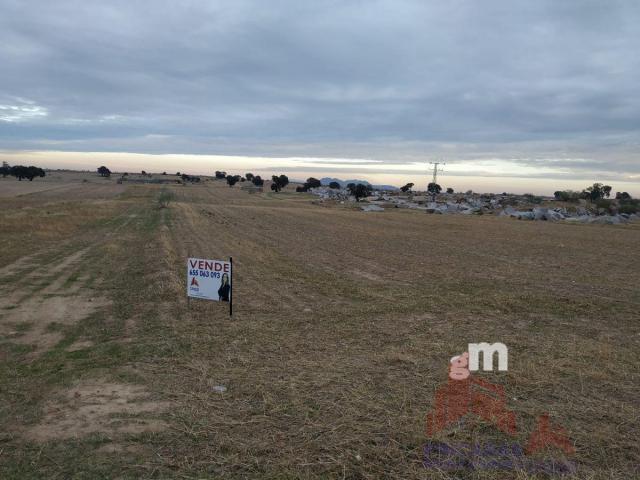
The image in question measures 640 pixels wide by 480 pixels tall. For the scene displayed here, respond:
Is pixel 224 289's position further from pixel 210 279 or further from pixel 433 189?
pixel 433 189

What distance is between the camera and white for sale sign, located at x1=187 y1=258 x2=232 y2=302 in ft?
31.4

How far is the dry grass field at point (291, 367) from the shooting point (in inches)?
190

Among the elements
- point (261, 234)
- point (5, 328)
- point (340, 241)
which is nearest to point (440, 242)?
point (340, 241)

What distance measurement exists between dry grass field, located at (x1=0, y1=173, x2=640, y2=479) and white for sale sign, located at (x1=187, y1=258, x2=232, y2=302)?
54 centimetres

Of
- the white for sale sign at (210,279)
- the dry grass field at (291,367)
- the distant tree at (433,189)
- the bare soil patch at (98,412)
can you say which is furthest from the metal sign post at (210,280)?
the distant tree at (433,189)

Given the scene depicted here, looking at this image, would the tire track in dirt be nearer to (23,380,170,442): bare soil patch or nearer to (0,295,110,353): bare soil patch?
(0,295,110,353): bare soil patch

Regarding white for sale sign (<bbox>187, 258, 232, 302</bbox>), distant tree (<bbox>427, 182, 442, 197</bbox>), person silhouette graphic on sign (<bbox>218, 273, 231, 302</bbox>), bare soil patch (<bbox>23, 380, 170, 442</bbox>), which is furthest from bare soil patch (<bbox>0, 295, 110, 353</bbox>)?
distant tree (<bbox>427, 182, 442, 197</bbox>)

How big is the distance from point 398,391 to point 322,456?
1878mm

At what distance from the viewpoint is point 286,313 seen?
10.4m

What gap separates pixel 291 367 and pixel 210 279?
326 centimetres

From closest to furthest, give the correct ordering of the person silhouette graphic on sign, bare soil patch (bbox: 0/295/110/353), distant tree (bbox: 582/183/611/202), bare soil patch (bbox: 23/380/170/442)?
1. bare soil patch (bbox: 23/380/170/442)
2. bare soil patch (bbox: 0/295/110/353)
3. the person silhouette graphic on sign
4. distant tree (bbox: 582/183/611/202)

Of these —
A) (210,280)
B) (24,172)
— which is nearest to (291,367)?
(210,280)

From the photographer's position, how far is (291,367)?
7234 millimetres

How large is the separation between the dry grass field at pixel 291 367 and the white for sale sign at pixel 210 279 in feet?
1.77
